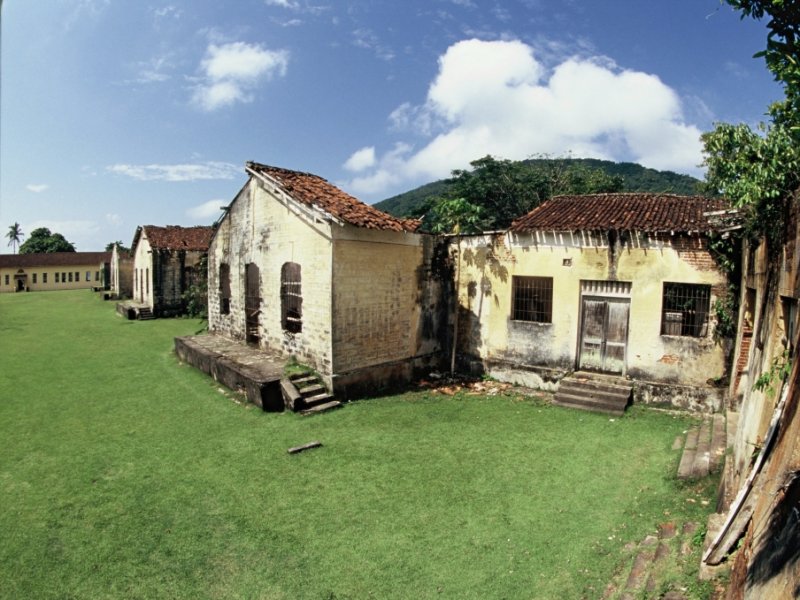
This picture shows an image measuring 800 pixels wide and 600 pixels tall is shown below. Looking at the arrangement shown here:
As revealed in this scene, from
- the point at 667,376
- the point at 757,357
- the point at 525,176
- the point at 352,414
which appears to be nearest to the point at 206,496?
the point at 352,414

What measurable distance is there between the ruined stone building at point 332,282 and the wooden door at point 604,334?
3.79 m

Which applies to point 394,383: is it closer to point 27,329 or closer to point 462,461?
point 462,461

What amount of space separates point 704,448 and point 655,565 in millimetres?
4118

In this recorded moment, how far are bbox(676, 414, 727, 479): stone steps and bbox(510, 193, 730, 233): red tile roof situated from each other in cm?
385

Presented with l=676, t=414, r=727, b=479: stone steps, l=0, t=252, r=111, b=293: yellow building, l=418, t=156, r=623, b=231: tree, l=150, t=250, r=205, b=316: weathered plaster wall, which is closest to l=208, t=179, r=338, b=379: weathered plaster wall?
l=676, t=414, r=727, b=479: stone steps

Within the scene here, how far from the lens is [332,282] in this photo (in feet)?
36.1

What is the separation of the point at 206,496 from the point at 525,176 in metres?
36.2

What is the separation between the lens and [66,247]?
6894 cm

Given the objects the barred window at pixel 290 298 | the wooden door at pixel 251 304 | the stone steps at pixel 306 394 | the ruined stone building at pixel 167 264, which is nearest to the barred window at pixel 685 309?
the stone steps at pixel 306 394

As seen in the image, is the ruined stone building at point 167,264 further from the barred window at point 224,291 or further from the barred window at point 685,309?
the barred window at point 685,309

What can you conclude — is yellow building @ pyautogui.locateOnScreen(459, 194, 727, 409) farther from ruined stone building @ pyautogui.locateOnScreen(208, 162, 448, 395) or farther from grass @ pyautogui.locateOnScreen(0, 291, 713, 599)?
ruined stone building @ pyautogui.locateOnScreen(208, 162, 448, 395)

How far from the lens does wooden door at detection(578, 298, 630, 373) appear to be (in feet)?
37.1

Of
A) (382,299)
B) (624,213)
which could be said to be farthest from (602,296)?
(382,299)

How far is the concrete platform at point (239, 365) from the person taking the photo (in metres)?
10.7
